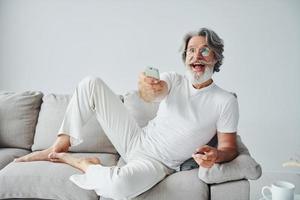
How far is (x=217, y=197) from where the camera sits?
156 centimetres

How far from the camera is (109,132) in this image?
6.30 feet

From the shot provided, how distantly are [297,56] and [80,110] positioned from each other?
5.49ft

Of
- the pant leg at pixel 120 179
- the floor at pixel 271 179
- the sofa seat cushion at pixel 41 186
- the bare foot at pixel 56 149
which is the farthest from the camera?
the floor at pixel 271 179

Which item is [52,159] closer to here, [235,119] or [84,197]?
[84,197]

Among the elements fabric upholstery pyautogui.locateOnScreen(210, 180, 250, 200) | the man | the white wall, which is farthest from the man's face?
the white wall

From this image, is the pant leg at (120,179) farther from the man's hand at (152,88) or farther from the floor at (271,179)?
the floor at (271,179)

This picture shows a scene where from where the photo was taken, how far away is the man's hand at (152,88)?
175 cm

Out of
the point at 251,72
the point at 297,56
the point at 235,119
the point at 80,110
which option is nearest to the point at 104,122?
the point at 80,110

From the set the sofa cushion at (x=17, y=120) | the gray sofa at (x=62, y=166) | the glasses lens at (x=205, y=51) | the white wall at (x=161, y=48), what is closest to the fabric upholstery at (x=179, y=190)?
the gray sofa at (x=62, y=166)

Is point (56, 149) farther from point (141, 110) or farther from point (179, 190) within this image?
point (179, 190)

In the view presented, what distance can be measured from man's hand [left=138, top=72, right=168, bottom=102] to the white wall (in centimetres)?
93

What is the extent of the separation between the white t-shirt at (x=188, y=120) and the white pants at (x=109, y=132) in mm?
81

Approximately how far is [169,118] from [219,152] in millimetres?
352

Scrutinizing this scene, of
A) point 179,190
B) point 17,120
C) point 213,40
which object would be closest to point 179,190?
point 179,190
